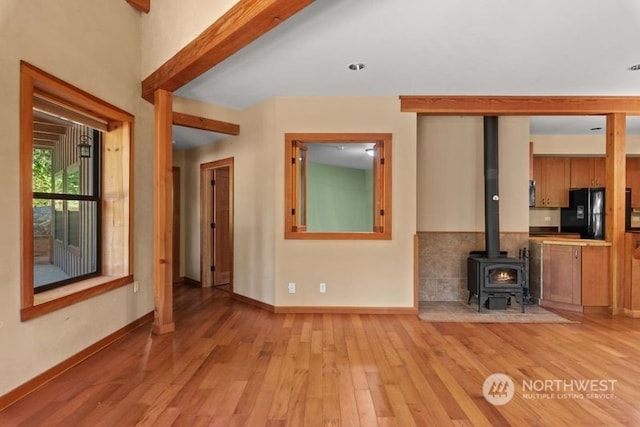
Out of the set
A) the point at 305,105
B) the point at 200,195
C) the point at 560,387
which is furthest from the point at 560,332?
the point at 200,195

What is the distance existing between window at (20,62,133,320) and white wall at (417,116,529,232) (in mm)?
3695

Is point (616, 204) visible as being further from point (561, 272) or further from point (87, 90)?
point (87, 90)

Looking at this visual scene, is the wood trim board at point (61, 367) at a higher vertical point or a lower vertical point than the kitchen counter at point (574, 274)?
lower

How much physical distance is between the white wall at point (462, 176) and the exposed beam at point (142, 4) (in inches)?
139

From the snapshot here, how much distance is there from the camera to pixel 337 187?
198 inches

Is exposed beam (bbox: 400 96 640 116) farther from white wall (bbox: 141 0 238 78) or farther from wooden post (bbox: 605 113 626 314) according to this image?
white wall (bbox: 141 0 238 78)

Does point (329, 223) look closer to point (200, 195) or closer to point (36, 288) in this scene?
point (200, 195)

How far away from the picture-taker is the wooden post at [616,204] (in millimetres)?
4125

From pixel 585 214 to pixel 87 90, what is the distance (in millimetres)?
6891

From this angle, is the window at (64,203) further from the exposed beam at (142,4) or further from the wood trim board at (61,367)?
the exposed beam at (142,4)

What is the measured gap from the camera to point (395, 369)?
264cm

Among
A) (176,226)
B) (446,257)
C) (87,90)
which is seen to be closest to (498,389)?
(446,257)

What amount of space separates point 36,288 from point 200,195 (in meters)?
3.12

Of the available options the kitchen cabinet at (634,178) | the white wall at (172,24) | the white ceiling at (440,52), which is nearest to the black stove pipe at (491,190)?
the white ceiling at (440,52)
